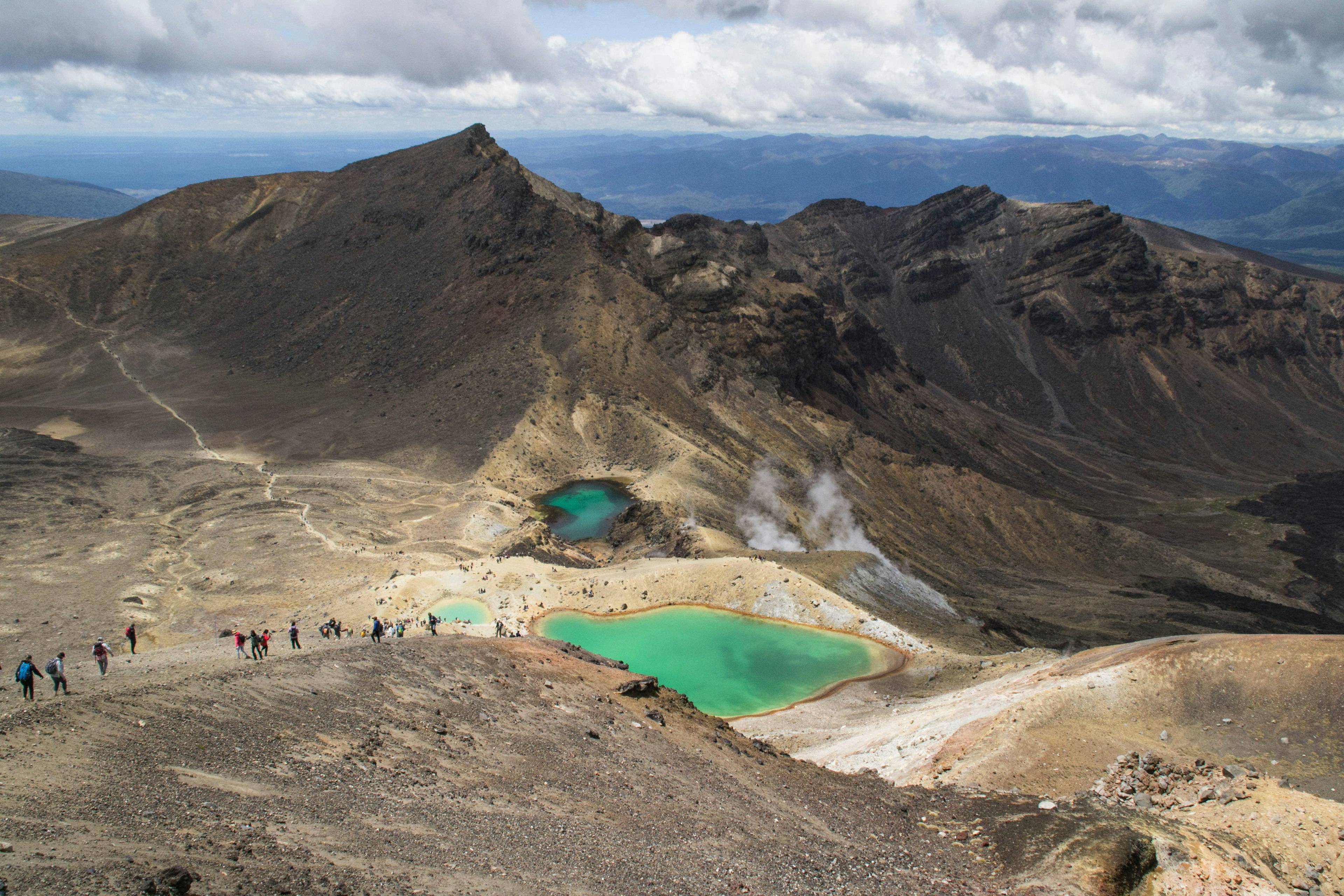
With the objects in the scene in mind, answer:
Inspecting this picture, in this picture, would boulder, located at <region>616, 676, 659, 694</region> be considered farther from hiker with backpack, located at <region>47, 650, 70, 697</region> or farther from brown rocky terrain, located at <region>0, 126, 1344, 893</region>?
hiker with backpack, located at <region>47, 650, 70, 697</region>

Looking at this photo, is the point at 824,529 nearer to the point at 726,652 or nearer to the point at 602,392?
the point at 602,392

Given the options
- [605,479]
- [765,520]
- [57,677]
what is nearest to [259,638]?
[57,677]

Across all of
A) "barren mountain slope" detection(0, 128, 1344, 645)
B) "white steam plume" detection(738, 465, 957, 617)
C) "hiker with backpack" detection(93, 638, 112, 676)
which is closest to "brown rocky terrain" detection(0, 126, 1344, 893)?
"barren mountain slope" detection(0, 128, 1344, 645)

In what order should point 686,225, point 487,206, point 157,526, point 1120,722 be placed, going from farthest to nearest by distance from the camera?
Result: point 686,225 < point 487,206 < point 157,526 < point 1120,722

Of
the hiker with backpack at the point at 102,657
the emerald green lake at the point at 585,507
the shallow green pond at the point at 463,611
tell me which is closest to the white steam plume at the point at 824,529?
the emerald green lake at the point at 585,507

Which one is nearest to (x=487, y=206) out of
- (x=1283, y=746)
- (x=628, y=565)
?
(x=628, y=565)

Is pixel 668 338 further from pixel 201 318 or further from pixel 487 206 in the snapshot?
pixel 201 318

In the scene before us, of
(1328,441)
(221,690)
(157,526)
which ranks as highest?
(221,690)

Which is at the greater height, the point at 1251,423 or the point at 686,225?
the point at 686,225
